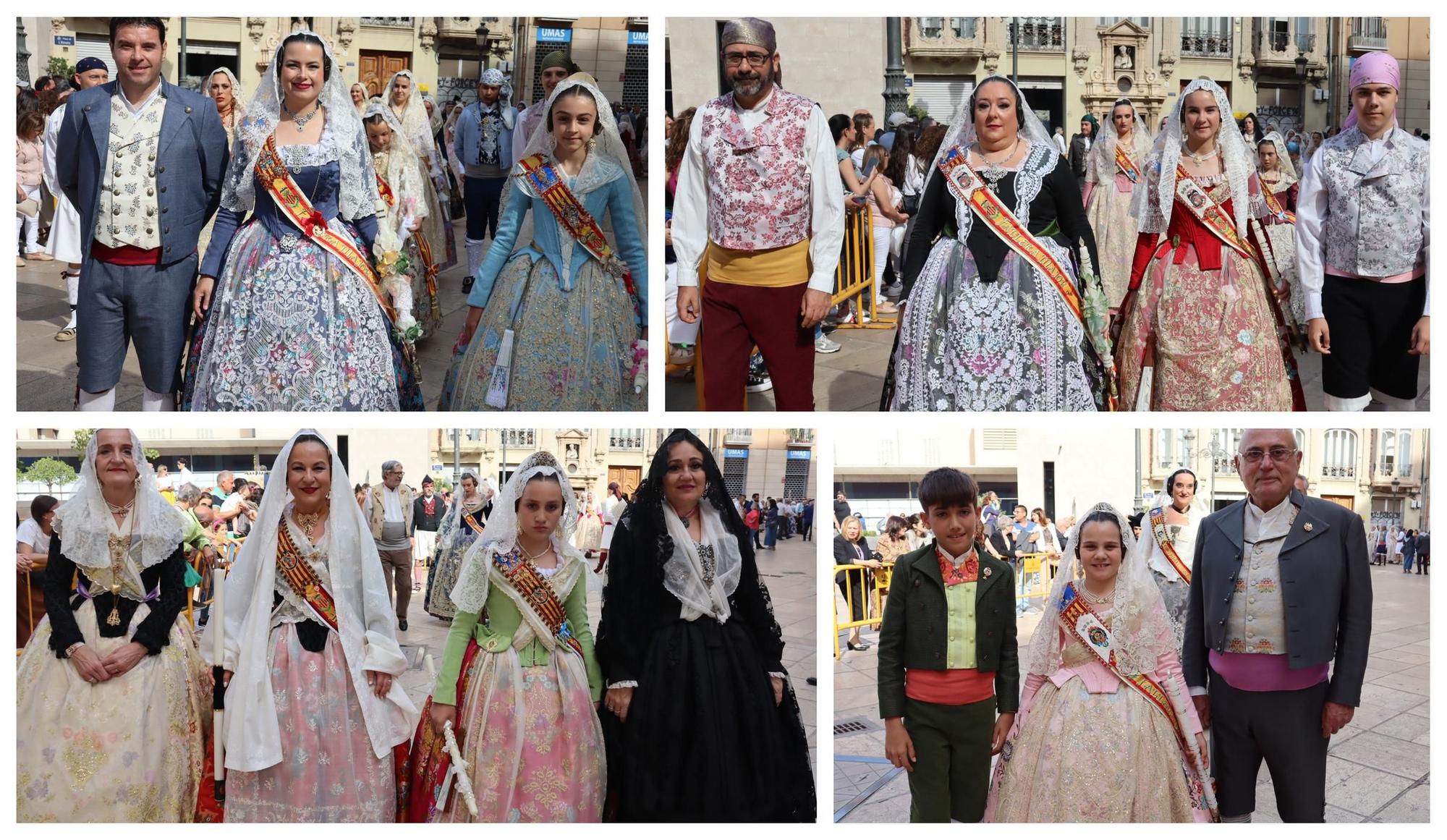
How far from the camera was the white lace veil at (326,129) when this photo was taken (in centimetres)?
552

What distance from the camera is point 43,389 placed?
7.60 metres

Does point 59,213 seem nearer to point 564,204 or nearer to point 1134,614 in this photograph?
point 564,204

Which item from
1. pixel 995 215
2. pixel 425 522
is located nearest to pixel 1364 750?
pixel 995 215

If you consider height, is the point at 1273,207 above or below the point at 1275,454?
above

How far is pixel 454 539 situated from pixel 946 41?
402 inches

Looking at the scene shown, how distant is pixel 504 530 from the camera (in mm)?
4914

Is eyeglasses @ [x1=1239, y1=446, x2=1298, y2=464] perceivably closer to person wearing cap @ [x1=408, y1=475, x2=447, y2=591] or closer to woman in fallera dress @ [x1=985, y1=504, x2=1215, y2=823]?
woman in fallera dress @ [x1=985, y1=504, x2=1215, y2=823]

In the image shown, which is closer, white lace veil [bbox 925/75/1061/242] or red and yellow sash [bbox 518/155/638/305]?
white lace veil [bbox 925/75/1061/242]

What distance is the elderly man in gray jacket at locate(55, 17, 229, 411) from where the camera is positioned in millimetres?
5582

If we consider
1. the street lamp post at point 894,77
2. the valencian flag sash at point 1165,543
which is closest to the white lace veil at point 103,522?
the valencian flag sash at point 1165,543

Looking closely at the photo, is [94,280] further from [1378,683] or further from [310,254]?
[1378,683]

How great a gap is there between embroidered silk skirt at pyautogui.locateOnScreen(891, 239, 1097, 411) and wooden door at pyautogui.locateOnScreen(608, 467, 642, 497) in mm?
2509

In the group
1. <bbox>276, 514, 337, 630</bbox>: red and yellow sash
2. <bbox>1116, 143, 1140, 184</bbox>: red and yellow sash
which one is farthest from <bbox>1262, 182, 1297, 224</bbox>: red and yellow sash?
<bbox>276, 514, 337, 630</bbox>: red and yellow sash
